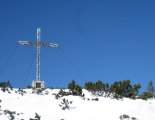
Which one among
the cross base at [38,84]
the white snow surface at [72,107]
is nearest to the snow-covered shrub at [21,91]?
the white snow surface at [72,107]

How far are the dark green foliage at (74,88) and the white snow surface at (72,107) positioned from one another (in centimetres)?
131

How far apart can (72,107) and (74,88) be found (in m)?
6.04

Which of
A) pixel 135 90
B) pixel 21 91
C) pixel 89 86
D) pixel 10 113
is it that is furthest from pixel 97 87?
pixel 10 113

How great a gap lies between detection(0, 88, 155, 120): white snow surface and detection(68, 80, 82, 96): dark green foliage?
1312mm

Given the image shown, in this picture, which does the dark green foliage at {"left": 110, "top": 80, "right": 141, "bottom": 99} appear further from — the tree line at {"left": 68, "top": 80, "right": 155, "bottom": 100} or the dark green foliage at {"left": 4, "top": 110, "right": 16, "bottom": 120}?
the dark green foliage at {"left": 4, "top": 110, "right": 16, "bottom": 120}

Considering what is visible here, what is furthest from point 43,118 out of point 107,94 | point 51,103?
point 107,94

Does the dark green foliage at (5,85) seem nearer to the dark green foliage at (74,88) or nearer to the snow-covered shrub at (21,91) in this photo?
the snow-covered shrub at (21,91)

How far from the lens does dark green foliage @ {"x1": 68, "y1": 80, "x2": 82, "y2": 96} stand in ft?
215

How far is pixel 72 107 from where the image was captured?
2393 inches

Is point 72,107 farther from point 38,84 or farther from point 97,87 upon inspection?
point 38,84

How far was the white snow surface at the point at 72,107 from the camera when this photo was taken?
57.0 m

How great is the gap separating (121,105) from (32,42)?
1894 centimetres

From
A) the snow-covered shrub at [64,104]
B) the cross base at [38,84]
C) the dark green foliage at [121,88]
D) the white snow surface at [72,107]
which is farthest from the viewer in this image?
the cross base at [38,84]

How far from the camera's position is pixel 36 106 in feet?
195
